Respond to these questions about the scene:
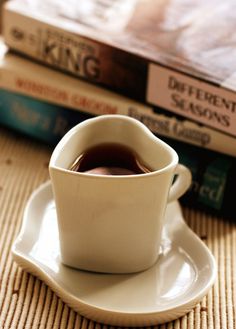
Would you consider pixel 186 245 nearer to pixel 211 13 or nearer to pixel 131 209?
pixel 131 209

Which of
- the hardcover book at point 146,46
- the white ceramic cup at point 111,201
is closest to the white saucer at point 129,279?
the white ceramic cup at point 111,201

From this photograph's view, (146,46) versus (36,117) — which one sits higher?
(146,46)

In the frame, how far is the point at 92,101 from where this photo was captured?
0.64m

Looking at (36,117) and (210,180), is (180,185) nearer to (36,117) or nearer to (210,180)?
(210,180)

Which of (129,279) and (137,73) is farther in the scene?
(137,73)

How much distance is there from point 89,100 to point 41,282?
0.20 meters

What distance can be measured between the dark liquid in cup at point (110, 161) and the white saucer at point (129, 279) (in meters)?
0.07

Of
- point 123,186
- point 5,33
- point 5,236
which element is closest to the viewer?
point 123,186

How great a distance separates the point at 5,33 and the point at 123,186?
0.30 metres

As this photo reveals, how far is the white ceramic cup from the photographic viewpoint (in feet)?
1.48

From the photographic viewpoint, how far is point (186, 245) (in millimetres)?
530

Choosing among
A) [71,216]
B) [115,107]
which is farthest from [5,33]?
[71,216]

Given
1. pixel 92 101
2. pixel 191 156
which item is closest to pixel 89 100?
pixel 92 101

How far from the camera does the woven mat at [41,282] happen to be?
1.58ft
